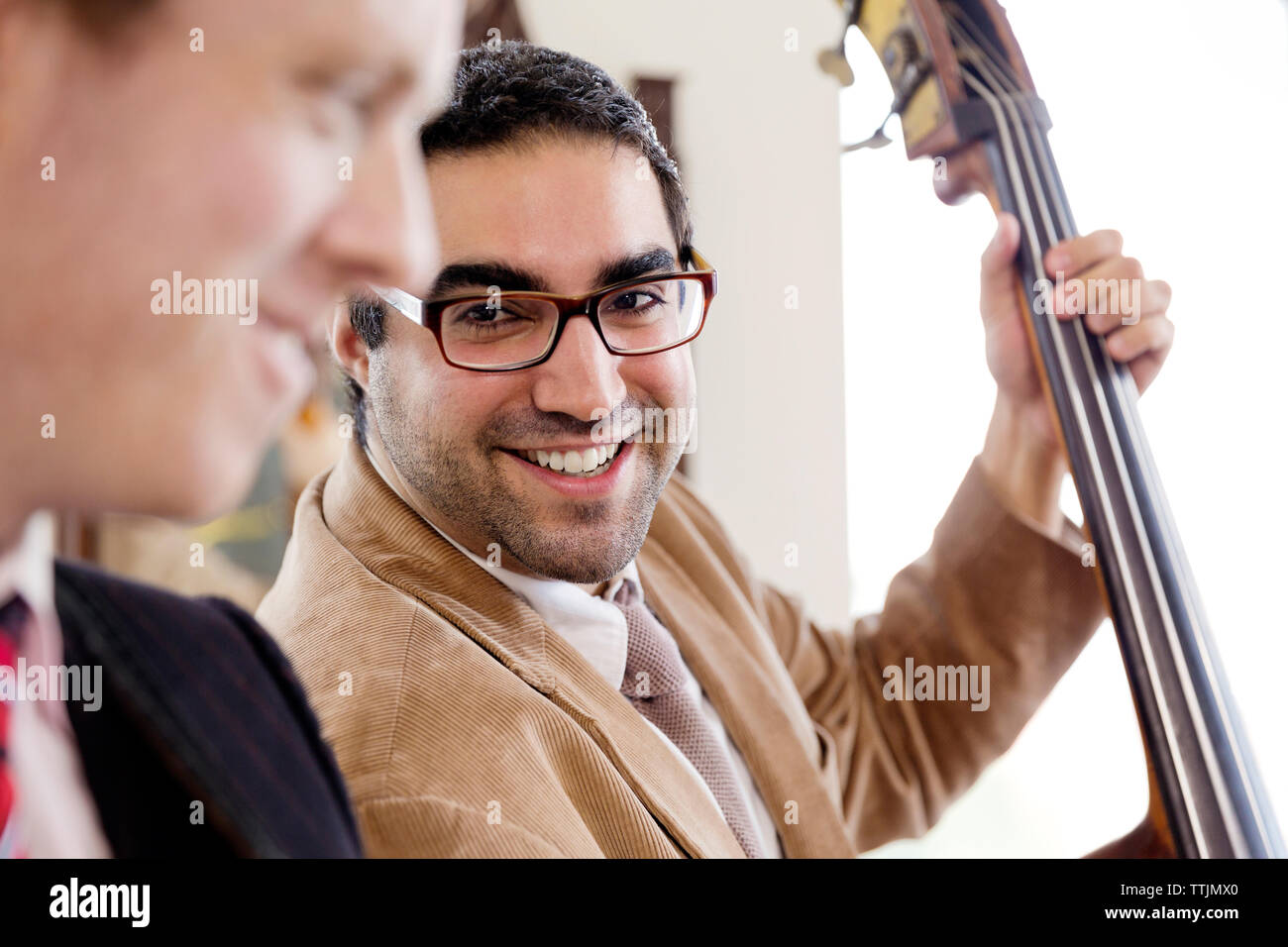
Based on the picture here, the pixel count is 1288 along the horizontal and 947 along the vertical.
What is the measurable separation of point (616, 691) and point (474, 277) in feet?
0.87

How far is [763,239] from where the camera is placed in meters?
0.79

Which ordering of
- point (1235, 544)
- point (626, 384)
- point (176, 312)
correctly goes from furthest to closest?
1. point (1235, 544)
2. point (626, 384)
3. point (176, 312)

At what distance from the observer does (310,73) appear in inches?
13.1

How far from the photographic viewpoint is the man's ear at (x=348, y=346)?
686mm

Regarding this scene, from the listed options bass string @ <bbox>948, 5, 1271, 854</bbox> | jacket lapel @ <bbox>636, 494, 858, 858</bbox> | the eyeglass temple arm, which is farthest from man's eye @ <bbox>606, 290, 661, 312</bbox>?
bass string @ <bbox>948, 5, 1271, 854</bbox>

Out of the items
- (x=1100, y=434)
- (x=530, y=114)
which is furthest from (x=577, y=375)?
(x=1100, y=434)

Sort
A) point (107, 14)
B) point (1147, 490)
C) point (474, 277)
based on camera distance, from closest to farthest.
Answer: point (107, 14)
point (474, 277)
point (1147, 490)

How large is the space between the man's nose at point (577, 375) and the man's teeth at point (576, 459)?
26mm

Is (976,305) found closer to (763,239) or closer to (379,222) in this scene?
(763,239)

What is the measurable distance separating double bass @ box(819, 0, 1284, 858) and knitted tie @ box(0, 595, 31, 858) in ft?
A: 2.01

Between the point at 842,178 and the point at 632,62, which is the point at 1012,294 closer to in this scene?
the point at 842,178
